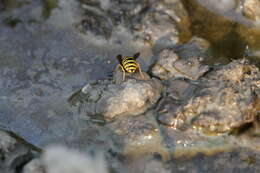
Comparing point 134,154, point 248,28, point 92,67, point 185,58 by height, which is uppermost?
point 248,28

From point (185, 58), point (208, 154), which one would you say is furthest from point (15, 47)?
point (208, 154)

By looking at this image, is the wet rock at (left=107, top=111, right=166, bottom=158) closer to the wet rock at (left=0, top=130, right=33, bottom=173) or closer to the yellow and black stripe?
the yellow and black stripe

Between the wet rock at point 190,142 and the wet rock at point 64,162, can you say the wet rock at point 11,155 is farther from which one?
the wet rock at point 190,142

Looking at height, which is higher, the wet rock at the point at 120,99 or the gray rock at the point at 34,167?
the wet rock at the point at 120,99

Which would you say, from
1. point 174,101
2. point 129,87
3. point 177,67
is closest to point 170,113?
point 174,101

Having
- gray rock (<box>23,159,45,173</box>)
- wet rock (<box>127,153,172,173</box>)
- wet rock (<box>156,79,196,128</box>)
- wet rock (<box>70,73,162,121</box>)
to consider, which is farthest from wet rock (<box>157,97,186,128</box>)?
gray rock (<box>23,159,45,173</box>)

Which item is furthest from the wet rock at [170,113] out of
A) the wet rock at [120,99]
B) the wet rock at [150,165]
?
the wet rock at [150,165]

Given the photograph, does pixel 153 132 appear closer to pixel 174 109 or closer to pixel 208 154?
pixel 174 109
